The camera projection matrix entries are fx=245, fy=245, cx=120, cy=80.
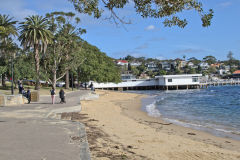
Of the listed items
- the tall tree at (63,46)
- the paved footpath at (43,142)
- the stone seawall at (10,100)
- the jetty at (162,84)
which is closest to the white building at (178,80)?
the jetty at (162,84)

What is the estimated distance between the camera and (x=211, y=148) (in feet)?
27.5

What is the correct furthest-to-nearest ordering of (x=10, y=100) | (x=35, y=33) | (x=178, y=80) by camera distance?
(x=178, y=80)
(x=35, y=33)
(x=10, y=100)

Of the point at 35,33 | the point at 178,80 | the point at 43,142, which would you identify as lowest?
the point at 43,142

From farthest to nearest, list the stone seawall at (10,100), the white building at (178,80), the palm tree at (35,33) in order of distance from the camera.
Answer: the white building at (178,80) < the palm tree at (35,33) < the stone seawall at (10,100)

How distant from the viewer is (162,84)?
7600 centimetres

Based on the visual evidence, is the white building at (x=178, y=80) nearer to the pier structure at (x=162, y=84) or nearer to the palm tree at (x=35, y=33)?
the pier structure at (x=162, y=84)

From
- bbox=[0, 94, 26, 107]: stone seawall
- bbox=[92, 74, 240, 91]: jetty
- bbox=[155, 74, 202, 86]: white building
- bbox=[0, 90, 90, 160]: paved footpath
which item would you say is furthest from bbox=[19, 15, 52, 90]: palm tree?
bbox=[155, 74, 202, 86]: white building

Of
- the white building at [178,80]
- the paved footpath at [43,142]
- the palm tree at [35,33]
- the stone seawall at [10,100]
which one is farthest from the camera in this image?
the white building at [178,80]

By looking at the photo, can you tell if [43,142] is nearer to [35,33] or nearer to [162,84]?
[35,33]

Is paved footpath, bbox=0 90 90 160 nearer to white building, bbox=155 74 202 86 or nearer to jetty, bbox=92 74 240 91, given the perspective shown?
jetty, bbox=92 74 240 91

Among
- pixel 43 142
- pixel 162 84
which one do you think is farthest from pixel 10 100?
pixel 162 84

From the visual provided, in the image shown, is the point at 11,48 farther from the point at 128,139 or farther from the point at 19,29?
the point at 128,139

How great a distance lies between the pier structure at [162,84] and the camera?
2926 inches

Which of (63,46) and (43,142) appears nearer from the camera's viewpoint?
(43,142)
